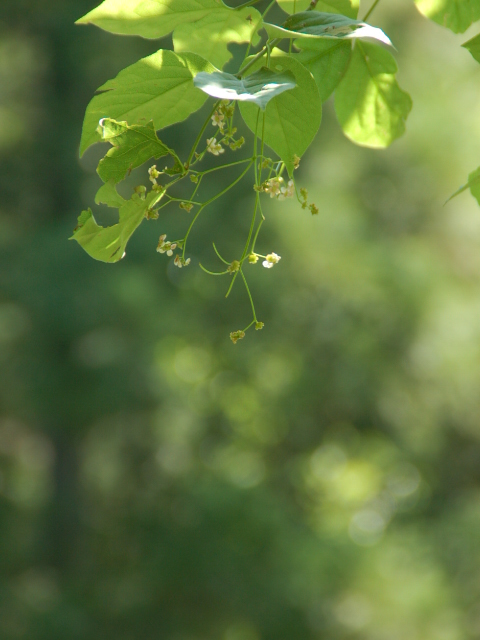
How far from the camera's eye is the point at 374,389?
2.82m

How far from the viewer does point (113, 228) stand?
0.68ft

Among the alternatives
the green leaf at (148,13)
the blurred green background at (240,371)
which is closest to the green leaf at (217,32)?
the green leaf at (148,13)

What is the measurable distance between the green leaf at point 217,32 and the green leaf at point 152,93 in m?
0.02

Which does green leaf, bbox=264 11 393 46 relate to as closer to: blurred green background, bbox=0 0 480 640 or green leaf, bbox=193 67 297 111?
green leaf, bbox=193 67 297 111

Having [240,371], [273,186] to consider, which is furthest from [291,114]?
[240,371]

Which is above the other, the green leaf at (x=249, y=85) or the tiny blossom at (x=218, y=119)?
the green leaf at (x=249, y=85)

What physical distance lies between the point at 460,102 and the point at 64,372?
2.06 m

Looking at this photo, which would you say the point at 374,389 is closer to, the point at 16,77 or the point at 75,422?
the point at 75,422

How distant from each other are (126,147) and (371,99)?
122mm

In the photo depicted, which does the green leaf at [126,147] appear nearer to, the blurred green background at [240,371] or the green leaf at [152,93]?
the green leaf at [152,93]

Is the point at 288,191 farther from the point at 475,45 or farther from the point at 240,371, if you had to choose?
the point at 240,371

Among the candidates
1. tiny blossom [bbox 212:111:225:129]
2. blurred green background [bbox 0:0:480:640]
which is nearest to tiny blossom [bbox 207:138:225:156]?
tiny blossom [bbox 212:111:225:129]

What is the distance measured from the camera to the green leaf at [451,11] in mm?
246

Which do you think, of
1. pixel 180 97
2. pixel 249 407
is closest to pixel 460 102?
pixel 249 407
